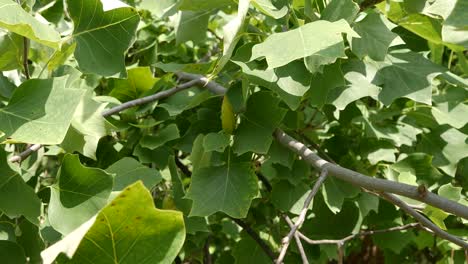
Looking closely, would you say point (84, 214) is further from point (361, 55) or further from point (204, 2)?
point (361, 55)

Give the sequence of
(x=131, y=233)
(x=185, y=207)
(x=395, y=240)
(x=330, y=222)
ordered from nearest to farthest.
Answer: (x=131, y=233) → (x=185, y=207) → (x=330, y=222) → (x=395, y=240)

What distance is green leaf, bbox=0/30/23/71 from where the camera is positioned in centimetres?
119

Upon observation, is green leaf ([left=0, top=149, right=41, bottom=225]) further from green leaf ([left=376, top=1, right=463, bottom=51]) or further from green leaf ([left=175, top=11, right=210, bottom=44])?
green leaf ([left=376, top=1, right=463, bottom=51])

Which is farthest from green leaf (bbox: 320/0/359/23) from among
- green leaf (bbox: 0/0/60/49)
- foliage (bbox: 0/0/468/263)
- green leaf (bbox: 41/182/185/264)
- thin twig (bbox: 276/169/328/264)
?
green leaf (bbox: 41/182/185/264)

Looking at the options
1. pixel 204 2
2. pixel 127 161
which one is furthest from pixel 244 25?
pixel 127 161

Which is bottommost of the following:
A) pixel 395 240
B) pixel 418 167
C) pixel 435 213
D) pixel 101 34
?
pixel 395 240

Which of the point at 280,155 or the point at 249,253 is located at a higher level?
the point at 280,155

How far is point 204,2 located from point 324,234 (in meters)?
0.71

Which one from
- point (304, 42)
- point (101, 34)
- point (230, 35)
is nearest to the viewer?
point (304, 42)

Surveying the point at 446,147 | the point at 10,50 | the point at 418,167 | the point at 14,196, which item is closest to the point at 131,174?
the point at 14,196

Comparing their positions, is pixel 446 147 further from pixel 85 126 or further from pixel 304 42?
pixel 85 126

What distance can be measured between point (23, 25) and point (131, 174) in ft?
1.32

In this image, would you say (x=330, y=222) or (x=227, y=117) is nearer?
(x=227, y=117)

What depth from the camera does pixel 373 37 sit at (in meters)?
1.34
